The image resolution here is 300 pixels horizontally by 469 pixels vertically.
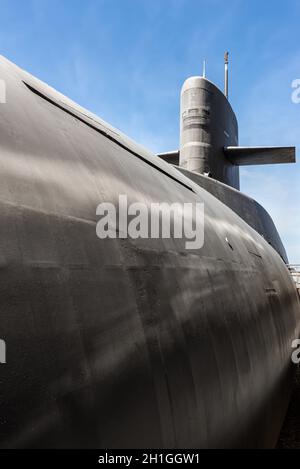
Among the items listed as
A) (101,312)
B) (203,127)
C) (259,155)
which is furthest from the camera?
(259,155)

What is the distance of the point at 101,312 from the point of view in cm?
180

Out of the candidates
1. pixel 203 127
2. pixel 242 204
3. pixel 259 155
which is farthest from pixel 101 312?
pixel 259 155

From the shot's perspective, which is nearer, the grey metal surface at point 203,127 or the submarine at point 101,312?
the submarine at point 101,312

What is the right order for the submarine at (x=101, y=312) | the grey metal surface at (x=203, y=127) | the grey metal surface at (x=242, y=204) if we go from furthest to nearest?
the grey metal surface at (x=203, y=127) → the grey metal surface at (x=242, y=204) → the submarine at (x=101, y=312)

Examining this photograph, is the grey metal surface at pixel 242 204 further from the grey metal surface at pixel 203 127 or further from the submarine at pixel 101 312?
the submarine at pixel 101 312

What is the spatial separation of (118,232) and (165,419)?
3.22 feet

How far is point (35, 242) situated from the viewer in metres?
1.59

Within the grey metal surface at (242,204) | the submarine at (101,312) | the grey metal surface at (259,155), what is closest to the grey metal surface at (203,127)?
the grey metal surface at (259,155)

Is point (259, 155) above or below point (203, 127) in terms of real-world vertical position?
below

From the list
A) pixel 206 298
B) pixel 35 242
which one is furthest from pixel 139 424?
pixel 206 298

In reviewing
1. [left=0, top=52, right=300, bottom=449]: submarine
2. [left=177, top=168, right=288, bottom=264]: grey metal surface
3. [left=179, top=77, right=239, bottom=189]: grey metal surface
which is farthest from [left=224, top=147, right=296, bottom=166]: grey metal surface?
[left=0, top=52, right=300, bottom=449]: submarine

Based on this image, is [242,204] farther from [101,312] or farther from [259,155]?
[101,312]

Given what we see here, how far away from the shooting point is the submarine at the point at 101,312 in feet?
4.71
